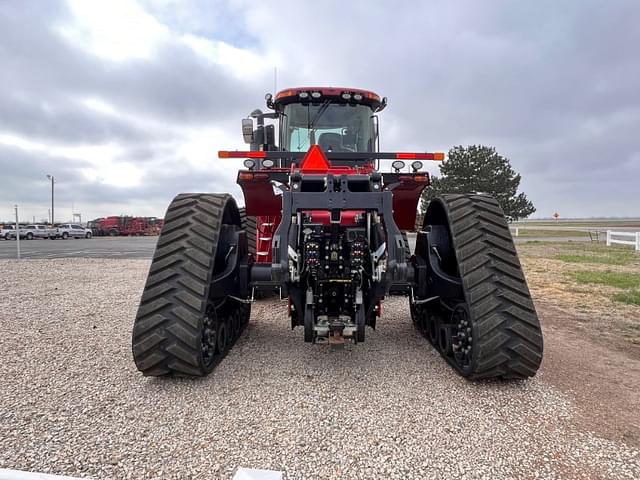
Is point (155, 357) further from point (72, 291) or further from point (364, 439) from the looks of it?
point (72, 291)

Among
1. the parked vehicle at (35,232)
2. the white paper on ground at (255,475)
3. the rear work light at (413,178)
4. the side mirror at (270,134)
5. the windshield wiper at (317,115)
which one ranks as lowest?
the white paper on ground at (255,475)

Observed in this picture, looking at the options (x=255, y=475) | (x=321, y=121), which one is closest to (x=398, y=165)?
(x=321, y=121)

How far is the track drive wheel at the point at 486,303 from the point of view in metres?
3.09

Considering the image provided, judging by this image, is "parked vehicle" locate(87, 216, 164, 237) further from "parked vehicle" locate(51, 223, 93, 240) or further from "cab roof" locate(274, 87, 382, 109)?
"cab roof" locate(274, 87, 382, 109)

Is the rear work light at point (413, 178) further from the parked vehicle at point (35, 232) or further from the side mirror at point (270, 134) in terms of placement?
the parked vehicle at point (35, 232)

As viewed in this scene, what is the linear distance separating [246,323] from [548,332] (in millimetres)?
3821

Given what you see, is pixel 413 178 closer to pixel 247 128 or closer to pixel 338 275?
pixel 338 275

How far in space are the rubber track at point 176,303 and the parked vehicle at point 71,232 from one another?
44.1 m

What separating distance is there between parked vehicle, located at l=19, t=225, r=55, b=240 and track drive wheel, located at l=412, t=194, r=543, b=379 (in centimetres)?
4593

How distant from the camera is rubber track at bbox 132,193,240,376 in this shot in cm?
310

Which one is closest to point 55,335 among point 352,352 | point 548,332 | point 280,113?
point 352,352

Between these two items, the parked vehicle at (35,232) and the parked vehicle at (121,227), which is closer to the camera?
the parked vehicle at (35,232)

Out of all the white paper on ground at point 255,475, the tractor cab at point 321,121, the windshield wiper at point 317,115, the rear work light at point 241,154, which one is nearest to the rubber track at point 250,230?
the tractor cab at point 321,121

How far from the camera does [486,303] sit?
318 centimetres
